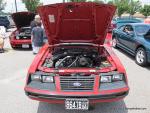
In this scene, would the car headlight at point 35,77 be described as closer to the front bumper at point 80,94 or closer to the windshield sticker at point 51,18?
the front bumper at point 80,94

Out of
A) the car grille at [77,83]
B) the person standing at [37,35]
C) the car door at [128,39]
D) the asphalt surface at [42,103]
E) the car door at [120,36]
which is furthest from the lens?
the car door at [120,36]

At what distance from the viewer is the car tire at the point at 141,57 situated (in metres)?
8.35

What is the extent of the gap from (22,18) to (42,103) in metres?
7.47

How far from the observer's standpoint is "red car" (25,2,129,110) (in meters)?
4.36

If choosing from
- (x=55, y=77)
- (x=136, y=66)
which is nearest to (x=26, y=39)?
(x=136, y=66)

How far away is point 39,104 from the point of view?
5.22 meters

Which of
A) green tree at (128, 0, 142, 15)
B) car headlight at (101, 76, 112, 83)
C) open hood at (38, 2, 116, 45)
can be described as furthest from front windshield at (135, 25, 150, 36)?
green tree at (128, 0, 142, 15)

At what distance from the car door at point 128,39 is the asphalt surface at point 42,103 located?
0.57m

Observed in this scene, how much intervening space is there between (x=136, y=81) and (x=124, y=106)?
73.5 inches

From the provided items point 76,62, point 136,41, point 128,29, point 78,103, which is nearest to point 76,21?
point 76,62

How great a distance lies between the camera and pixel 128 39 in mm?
9781

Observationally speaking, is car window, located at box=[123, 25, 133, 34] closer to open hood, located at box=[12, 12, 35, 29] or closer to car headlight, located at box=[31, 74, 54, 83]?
open hood, located at box=[12, 12, 35, 29]

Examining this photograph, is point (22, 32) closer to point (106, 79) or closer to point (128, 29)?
point (128, 29)

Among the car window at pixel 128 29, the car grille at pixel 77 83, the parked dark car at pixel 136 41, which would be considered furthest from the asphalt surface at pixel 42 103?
the car window at pixel 128 29
